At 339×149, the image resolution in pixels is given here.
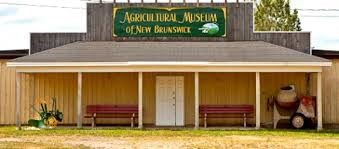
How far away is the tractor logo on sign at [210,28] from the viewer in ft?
85.1

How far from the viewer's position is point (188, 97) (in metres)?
25.4

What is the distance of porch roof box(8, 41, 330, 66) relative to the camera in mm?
22688

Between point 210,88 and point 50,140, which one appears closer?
point 50,140

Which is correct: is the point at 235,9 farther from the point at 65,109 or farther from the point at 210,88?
the point at 65,109

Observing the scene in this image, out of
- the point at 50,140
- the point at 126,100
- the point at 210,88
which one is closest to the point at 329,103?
the point at 210,88

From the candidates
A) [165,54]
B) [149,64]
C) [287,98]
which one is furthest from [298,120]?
[149,64]

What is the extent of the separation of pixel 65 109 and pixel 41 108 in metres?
1.07

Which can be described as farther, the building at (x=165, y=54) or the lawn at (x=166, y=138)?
the building at (x=165, y=54)

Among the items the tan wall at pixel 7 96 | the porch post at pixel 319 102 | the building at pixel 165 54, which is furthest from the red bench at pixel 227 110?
the tan wall at pixel 7 96

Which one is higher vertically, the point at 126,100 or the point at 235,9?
the point at 235,9

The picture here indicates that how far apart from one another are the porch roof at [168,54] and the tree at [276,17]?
21180 mm

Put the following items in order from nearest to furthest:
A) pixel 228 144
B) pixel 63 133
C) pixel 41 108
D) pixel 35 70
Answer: pixel 228 144
pixel 63 133
pixel 35 70
pixel 41 108

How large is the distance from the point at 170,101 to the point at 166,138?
20.0 feet

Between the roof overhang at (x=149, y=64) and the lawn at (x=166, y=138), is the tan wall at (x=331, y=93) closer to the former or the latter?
the roof overhang at (x=149, y=64)
